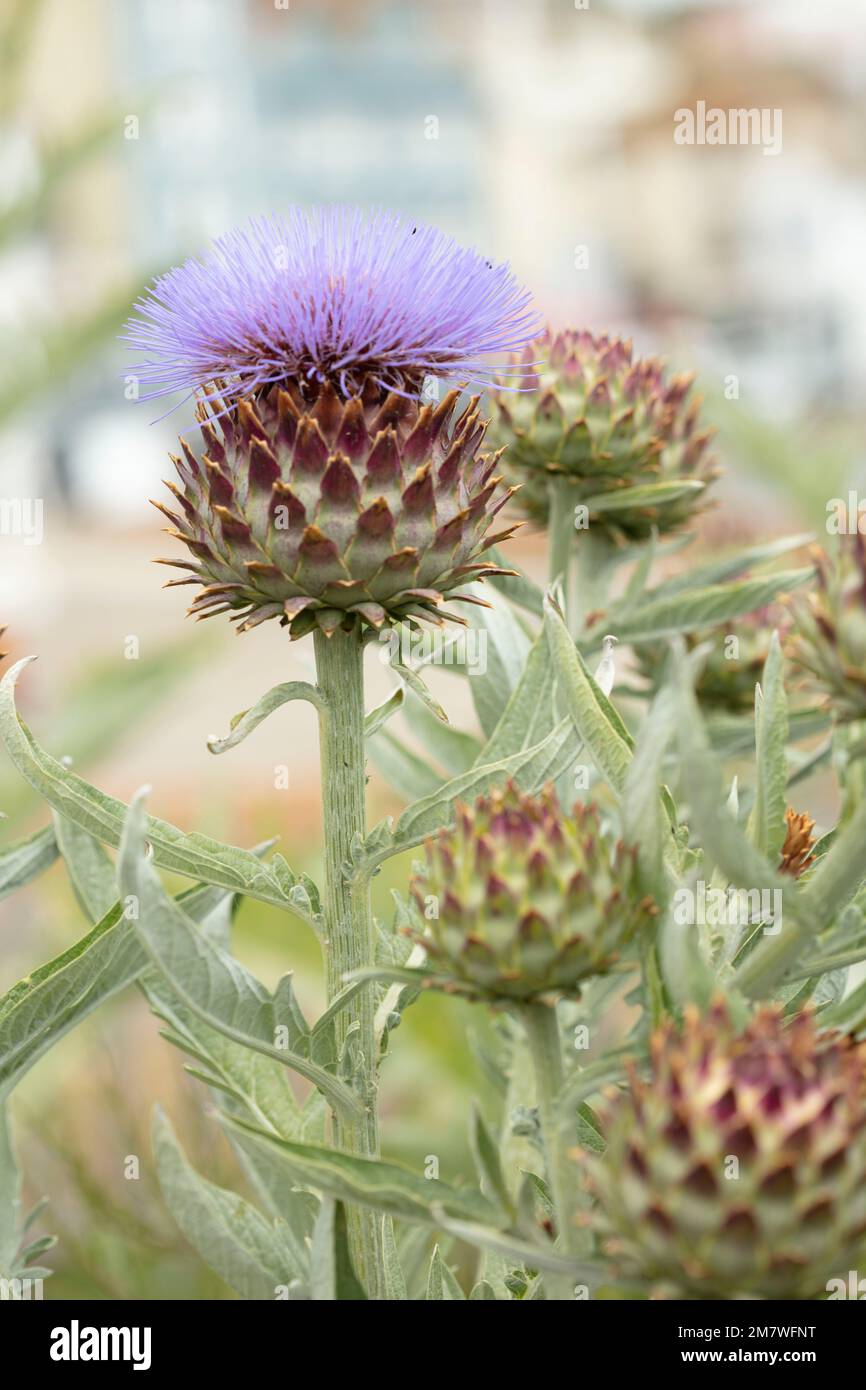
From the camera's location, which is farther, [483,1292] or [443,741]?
[443,741]

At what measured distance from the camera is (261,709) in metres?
0.67

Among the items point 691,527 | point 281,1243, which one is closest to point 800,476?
point 691,527

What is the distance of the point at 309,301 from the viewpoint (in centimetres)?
69

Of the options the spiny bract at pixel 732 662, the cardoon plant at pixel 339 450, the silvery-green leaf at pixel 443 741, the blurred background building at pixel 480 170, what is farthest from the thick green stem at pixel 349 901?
the blurred background building at pixel 480 170

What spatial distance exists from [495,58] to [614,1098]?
11403mm

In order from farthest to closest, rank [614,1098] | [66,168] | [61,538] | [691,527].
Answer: [61,538] < [66,168] < [691,527] < [614,1098]

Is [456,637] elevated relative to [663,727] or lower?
elevated

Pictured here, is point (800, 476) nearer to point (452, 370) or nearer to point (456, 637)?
point (456, 637)

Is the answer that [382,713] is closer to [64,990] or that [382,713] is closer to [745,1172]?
[64,990]

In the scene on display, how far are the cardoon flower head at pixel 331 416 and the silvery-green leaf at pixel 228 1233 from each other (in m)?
0.27

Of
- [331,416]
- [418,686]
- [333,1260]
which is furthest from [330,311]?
[333,1260]

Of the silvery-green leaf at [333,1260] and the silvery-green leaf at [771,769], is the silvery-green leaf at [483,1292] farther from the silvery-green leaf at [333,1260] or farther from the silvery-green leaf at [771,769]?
the silvery-green leaf at [771,769]

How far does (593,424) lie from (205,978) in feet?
1.41

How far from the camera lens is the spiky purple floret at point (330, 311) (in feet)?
2.25
